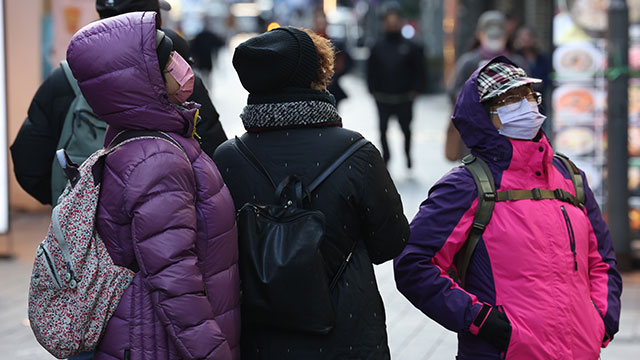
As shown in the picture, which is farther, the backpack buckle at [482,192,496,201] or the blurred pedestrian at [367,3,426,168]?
the blurred pedestrian at [367,3,426,168]

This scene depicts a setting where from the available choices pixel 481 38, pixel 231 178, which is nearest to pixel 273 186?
pixel 231 178

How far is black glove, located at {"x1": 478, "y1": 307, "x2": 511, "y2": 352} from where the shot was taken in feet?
11.2

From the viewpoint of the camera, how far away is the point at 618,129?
27.0 ft

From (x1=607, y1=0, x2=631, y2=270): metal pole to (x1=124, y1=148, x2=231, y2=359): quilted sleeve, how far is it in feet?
18.9

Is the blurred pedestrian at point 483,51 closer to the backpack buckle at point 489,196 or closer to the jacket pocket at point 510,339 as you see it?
the backpack buckle at point 489,196

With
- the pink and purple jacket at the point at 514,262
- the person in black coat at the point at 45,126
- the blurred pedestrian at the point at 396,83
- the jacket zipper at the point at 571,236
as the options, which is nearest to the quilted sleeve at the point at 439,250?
the pink and purple jacket at the point at 514,262

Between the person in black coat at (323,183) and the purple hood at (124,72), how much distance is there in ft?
0.98

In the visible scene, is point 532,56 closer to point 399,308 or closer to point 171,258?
point 399,308

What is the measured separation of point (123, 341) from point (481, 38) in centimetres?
778

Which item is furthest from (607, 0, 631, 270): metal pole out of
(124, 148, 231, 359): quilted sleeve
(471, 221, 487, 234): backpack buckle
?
(124, 148, 231, 359): quilted sleeve

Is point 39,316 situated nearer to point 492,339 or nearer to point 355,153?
point 355,153

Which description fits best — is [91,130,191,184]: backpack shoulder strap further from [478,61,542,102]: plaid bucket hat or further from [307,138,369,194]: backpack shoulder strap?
[478,61,542,102]: plaid bucket hat

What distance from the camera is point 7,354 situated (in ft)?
20.1

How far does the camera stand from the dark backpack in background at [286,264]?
310cm
